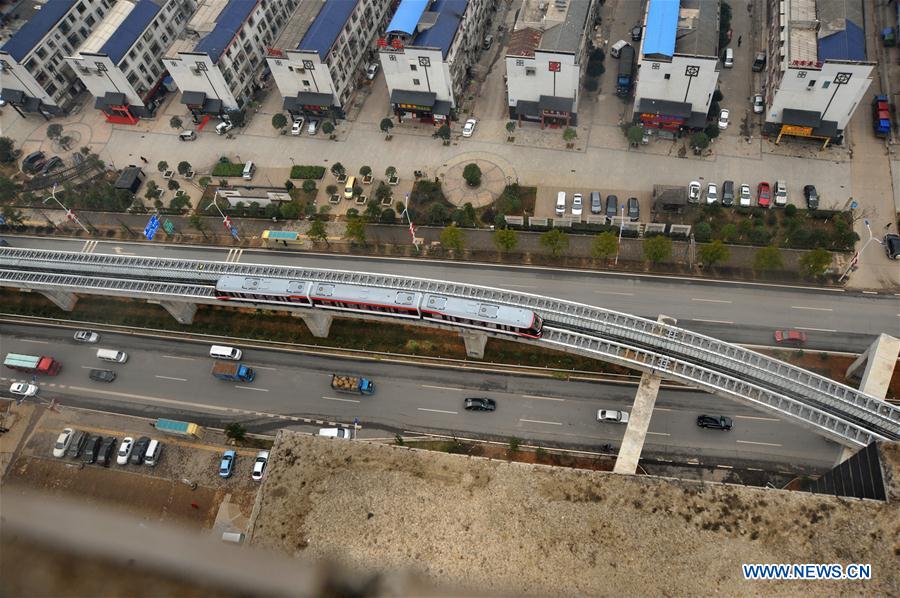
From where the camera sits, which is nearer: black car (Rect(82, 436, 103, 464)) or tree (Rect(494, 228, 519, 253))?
black car (Rect(82, 436, 103, 464))

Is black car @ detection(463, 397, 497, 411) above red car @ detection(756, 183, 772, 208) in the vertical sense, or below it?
below

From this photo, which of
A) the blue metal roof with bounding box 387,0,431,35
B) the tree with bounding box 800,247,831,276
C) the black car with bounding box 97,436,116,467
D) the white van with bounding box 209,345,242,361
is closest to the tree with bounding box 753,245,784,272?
the tree with bounding box 800,247,831,276

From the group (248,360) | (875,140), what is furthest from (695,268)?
(248,360)

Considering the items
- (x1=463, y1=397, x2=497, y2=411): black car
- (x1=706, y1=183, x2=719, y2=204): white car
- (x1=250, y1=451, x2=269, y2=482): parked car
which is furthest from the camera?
(x1=706, y1=183, x2=719, y2=204): white car

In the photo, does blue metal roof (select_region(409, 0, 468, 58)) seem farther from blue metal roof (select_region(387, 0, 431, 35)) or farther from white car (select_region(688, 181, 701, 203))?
white car (select_region(688, 181, 701, 203))

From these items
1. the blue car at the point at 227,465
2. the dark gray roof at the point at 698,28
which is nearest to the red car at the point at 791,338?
the dark gray roof at the point at 698,28

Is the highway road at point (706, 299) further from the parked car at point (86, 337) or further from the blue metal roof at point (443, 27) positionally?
the blue metal roof at point (443, 27)

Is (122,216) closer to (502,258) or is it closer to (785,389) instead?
(502,258)

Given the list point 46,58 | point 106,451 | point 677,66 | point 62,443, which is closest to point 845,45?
point 677,66
